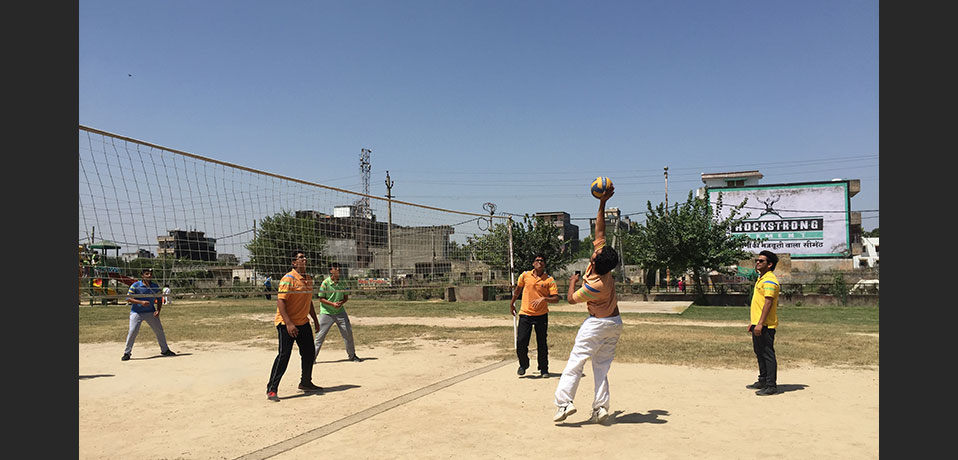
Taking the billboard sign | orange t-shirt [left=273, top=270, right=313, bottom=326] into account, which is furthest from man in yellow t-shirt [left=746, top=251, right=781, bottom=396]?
the billboard sign

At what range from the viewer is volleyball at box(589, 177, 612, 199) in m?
6.80

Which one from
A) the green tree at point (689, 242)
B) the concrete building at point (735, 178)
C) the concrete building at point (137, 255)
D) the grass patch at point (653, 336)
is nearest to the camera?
the concrete building at point (137, 255)

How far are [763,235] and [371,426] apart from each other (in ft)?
149

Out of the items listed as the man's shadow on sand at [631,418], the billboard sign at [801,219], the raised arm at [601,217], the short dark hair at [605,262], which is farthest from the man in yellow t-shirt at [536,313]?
the billboard sign at [801,219]

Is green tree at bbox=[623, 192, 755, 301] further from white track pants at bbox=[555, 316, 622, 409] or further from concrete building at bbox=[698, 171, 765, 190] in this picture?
concrete building at bbox=[698, 171, 765, 190]

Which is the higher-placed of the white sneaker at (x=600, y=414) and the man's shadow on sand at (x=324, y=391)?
the white sneaker at (x=600, y=414)

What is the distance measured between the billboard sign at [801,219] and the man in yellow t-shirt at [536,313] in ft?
126

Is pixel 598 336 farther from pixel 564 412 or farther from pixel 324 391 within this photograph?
pixel 324 391

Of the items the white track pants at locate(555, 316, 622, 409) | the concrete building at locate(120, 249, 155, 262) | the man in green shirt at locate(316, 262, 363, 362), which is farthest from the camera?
the man in green shirt at locate(316, 262, 363, 362)

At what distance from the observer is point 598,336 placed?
646 centimetres

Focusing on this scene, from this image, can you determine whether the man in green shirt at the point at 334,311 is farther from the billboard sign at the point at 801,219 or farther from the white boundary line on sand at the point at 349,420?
the billboard sign at the point at 801,219

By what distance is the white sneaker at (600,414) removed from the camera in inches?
250

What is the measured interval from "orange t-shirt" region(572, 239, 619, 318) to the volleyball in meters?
0.68

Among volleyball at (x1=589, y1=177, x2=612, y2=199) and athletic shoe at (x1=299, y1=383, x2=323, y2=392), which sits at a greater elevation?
volleyball at (x1=589, y1=177, x2=612, y2=199)
